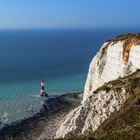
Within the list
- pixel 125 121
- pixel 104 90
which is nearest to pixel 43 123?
pixel 104 90

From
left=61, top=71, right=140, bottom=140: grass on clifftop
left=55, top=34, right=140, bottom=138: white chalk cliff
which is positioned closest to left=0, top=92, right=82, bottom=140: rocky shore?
left=55, top=34, right=140, bottom=138: white chalk cliff

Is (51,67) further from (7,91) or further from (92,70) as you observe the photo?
(92,70)

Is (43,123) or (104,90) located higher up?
(104,90)

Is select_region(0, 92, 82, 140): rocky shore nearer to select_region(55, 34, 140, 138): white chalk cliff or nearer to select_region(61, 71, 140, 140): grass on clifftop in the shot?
select_region(55, 34, 140, 138): white chalk cliff

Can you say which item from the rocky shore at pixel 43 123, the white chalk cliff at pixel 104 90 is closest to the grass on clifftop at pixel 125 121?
the white chalk cliff at pixel 104 90

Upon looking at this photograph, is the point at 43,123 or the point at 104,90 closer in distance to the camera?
the point at 104,90

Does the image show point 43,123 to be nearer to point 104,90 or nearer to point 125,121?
point 104,90
